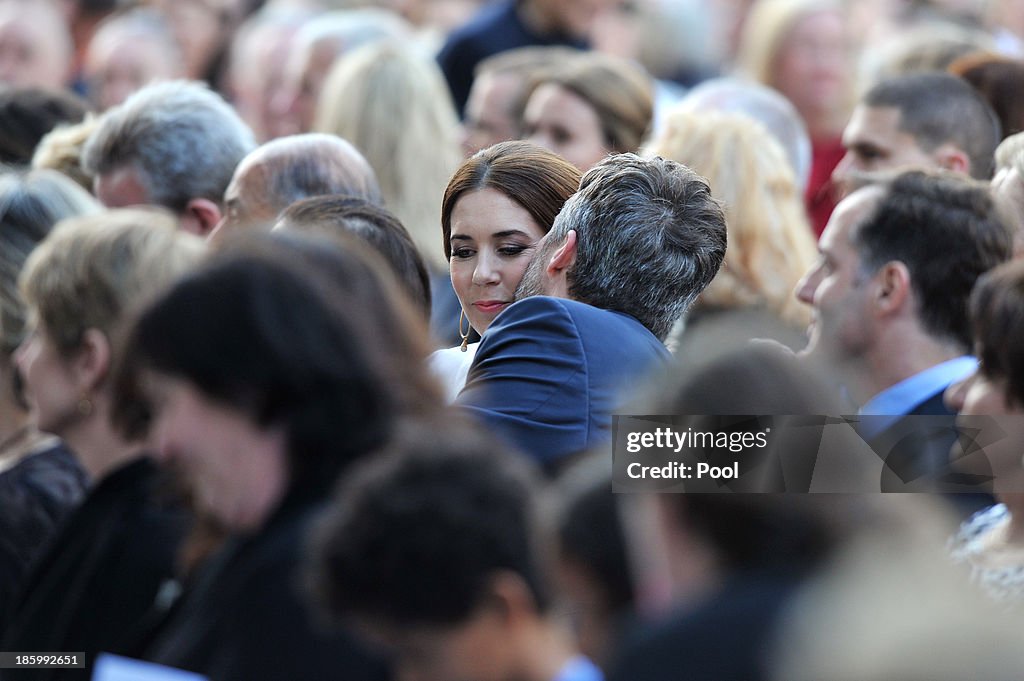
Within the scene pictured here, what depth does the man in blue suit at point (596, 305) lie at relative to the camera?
303 centimetres

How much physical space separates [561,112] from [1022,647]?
4.38m

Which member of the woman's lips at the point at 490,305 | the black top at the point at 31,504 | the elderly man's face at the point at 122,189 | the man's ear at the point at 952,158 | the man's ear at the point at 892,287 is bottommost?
the black top at the point at 31,504

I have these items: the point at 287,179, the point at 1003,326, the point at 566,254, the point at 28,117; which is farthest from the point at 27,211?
the point at 1003,326

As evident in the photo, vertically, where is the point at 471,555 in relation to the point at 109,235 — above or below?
below

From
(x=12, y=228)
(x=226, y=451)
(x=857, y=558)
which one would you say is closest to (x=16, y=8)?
(x=12, y=228)

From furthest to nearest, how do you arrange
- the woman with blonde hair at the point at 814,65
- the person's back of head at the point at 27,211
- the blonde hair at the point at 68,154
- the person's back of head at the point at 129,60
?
the person's back of head at the point at 129,60
the woman with blonde hair at the point at 814,65
the blonde hair at the point at 68,154
the person's back of head at the point at 27,211

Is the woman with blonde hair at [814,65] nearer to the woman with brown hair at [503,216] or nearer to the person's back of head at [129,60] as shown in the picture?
the person's back of head at [129,60]

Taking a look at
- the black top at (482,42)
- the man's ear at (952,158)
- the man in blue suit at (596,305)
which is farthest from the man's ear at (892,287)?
the black top at (482,42)

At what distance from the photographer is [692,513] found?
6.13 feet

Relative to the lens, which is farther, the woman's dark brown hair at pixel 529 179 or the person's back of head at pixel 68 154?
the person's back of head at pixel 68 154

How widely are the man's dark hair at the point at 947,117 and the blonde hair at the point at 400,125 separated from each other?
62.5 inches

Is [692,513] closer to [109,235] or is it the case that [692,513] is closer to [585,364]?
[585,364]

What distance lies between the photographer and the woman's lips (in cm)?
370

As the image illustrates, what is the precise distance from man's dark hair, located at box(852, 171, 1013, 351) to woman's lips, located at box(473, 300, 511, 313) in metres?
0.85
